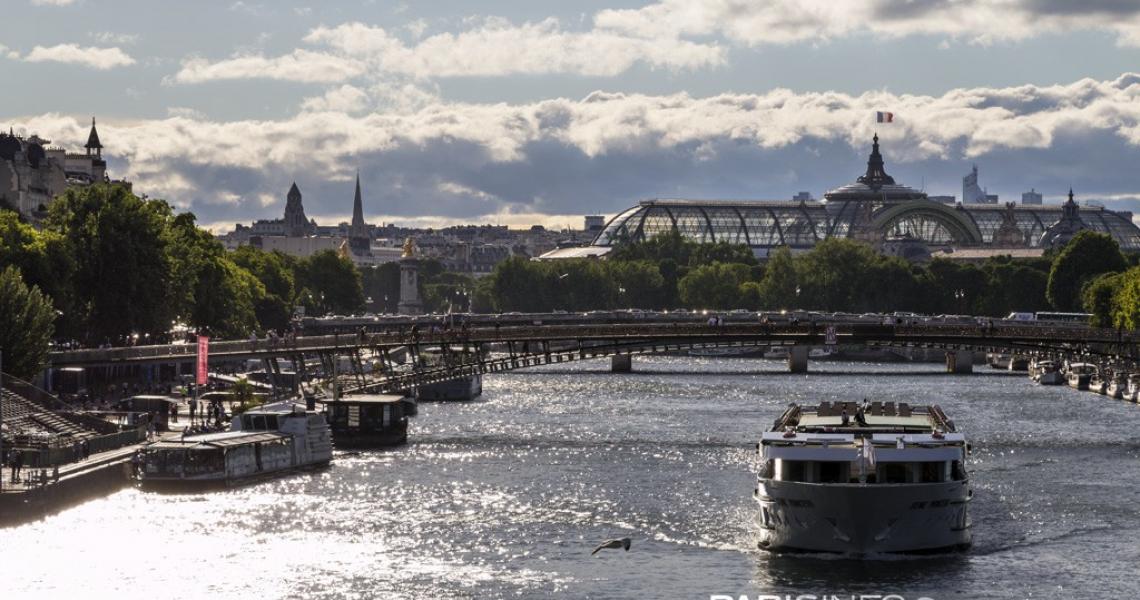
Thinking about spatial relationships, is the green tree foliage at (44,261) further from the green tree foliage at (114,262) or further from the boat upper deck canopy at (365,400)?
the boat upper deck canopy at (365,400)

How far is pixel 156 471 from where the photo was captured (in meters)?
Answer: 93.4

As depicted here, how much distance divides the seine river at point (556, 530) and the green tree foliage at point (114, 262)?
83.8ft

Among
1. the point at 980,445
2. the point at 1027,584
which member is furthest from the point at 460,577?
the point at 980,445

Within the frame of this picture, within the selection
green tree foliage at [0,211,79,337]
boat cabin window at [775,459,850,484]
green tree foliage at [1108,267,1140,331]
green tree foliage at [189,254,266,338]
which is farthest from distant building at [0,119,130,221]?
boat cabin window at [775,459,850,484]

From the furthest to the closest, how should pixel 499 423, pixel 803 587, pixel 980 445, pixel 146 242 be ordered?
1. pixel 146 242
2. pixel 499 423
3. pixel 980 445
4. pixel 803 587

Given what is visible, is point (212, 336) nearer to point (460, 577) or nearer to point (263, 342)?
point (263, 342)

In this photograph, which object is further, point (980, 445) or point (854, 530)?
point (980, 445)

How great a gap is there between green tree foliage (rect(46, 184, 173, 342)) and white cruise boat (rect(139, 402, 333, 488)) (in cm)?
3265

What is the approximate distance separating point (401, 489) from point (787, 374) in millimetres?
103271

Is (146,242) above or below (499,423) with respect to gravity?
above

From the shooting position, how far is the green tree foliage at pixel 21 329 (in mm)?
109188

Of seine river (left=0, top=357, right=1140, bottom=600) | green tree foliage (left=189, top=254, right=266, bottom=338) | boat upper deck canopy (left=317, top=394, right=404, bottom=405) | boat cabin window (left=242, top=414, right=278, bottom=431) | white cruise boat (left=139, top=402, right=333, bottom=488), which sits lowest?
seine river (left=0, top=357, right=1140, bottom=600)

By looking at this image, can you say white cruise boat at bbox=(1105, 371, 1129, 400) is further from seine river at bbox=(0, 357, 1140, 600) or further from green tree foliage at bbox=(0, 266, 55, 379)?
green tree foliage at bbox=(0, 266, 55, 379)

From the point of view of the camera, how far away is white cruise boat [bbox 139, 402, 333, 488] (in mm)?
93875
